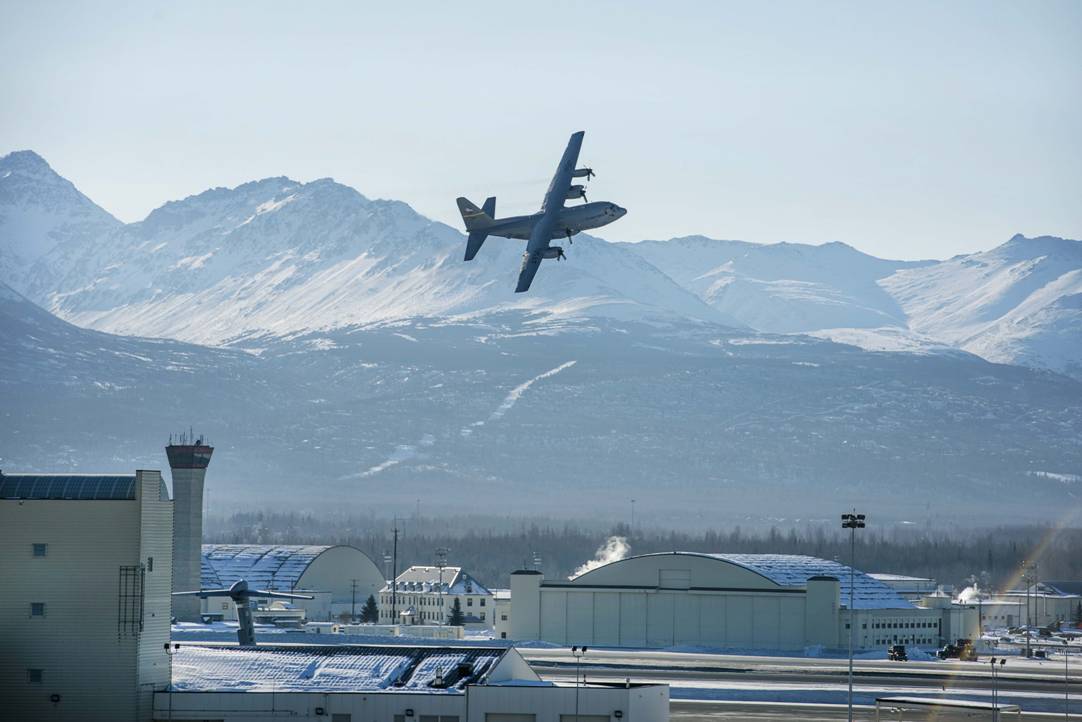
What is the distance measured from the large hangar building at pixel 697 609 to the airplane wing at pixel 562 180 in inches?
2283

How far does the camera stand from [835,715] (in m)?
115

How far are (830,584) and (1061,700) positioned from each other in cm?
5646

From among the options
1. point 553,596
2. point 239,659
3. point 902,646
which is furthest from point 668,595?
point 239,659

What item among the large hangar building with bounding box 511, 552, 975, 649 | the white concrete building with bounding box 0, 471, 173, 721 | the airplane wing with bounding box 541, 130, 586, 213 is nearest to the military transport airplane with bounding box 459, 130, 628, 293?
the airplane wing with bounding box 541, 130, 586, 213

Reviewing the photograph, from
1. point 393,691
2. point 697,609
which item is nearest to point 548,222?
point 393,691

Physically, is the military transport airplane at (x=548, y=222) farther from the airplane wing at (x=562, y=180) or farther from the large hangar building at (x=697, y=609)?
the large hangar building at (x=697, y=609)

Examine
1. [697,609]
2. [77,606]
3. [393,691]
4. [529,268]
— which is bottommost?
[393,691]

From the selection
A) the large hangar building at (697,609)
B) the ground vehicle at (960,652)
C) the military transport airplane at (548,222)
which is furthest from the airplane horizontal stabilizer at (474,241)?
the ground vehicle at (960,652)

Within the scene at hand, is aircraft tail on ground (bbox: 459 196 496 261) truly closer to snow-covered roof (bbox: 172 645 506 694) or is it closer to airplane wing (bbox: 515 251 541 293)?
airplane wing (bbox: 515 251 541 293)

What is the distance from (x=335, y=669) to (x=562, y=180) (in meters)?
47.1

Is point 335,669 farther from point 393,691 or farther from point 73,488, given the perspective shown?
point 73,488

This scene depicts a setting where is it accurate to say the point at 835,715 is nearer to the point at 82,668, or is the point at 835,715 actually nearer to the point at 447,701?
the point at 447,701

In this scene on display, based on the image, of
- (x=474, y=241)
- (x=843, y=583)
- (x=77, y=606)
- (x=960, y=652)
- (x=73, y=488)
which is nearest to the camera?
(x=77, y=606)

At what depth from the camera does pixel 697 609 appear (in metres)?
187
